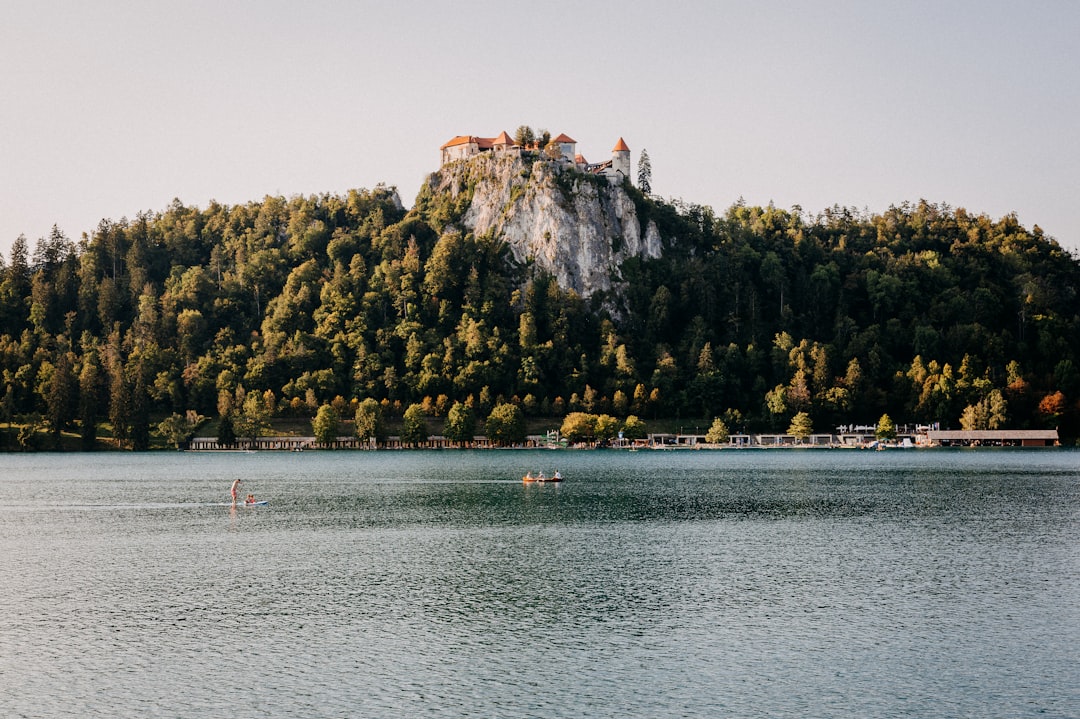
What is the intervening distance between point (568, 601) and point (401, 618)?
25.6 ft

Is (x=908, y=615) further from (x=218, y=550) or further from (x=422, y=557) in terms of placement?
(x=218, y=550)

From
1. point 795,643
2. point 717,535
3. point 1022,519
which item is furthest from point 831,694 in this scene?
point 1022,519

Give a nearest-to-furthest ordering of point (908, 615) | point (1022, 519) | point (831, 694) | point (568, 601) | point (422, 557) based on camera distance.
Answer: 1. point (831, 694)
2. point (908, 615)
3. point (568, 601)
4. point (422, 557)
5. point (1022, 519)

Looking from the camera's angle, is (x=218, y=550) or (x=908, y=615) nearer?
(x=908, y=615)

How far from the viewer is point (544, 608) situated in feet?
155

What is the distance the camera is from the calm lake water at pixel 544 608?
34.3m

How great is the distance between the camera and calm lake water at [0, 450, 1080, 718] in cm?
3431

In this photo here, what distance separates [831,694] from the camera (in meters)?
34.1

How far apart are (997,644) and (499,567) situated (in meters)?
26.7

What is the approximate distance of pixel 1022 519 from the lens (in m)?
80.4

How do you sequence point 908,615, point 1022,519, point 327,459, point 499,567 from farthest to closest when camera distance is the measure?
1. point 327,459
2. point 1022,519
3. point 499,567
4. point 908,615

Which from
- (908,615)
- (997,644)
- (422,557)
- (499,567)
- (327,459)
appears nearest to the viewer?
(997,644)

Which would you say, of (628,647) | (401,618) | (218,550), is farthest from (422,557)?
(628,647)

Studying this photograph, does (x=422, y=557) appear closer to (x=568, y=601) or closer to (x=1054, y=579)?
(x=568, y=601)
